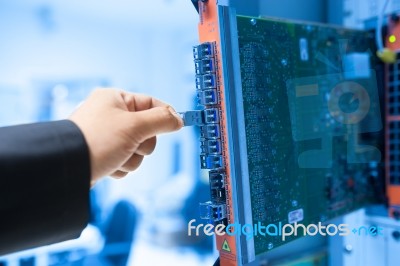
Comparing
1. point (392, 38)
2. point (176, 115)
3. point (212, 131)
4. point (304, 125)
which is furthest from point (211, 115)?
point (392, 38)

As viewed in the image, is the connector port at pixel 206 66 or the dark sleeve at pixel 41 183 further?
the connector port at pixel 206 66

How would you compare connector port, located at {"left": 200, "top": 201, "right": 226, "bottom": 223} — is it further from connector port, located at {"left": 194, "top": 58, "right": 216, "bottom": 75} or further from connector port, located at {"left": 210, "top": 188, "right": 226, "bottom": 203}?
connector port, located at {"left": 194, "top": 58, "right": 216, "bottom": 75}

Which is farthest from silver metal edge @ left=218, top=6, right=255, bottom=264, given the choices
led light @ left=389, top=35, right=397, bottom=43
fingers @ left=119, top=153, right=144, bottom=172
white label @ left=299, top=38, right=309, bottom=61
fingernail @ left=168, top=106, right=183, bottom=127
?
led light @ left=389, top=35, right=397, bottom=43

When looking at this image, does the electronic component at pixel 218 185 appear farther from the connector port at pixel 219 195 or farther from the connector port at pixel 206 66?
the connector port at pixel 206 66

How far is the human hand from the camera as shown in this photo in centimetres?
72

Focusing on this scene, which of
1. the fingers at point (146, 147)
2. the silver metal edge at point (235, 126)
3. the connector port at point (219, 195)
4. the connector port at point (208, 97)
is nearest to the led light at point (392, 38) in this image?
the silver metal edge at point (235, 126)

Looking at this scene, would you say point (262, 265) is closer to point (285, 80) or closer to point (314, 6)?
point (285, 80)

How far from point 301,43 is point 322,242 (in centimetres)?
105

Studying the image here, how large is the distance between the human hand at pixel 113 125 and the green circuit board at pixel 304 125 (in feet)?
1.12

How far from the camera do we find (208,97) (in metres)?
1.01

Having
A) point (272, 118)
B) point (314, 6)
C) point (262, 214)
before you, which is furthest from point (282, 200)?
point (314, 6)

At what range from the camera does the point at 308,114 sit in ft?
4.22

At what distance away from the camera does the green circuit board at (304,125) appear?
1104mm

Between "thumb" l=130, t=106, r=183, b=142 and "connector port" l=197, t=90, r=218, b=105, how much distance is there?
0.14 meters
